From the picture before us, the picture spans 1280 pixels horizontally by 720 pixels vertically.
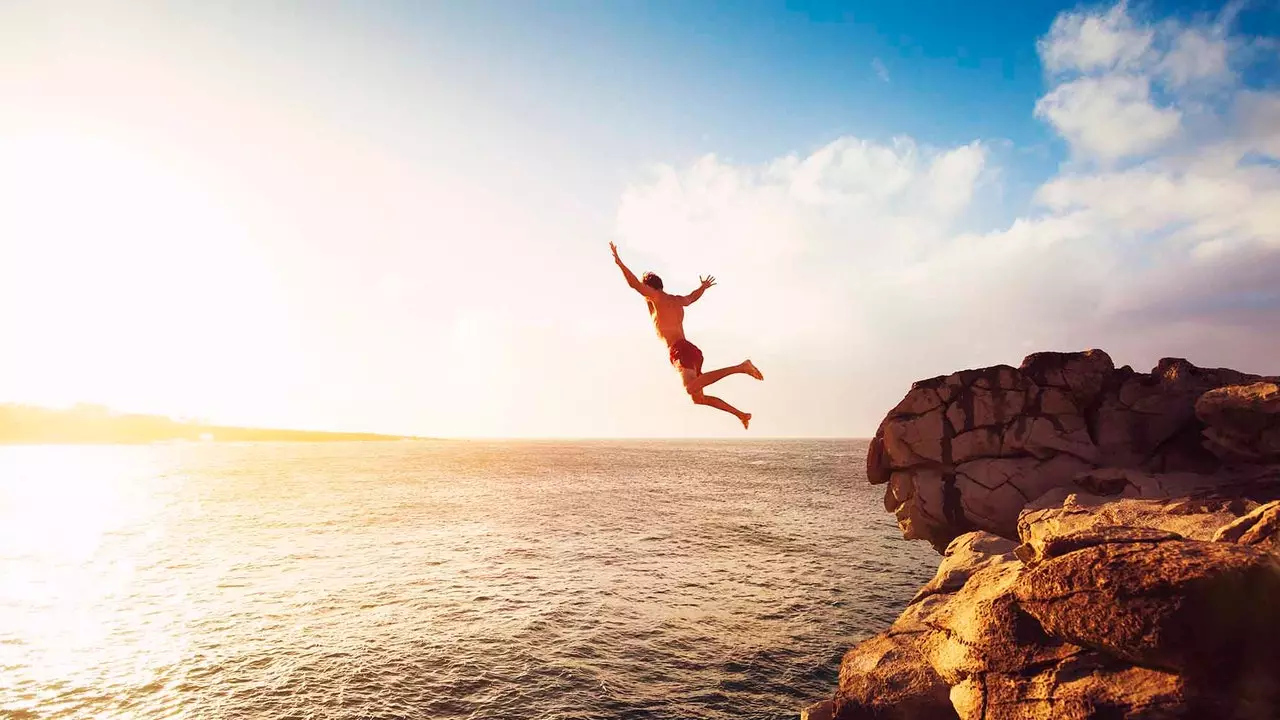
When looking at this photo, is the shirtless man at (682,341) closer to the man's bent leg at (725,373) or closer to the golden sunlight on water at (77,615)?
the man's bent leg at (725,373)

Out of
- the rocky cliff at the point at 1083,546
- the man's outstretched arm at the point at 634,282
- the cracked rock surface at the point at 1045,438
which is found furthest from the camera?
the cracked rock surface at the point at 1045,438

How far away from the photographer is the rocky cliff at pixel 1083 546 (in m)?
5.80

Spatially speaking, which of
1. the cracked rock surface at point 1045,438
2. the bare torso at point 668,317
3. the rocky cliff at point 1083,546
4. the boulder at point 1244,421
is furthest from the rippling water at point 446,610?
→ the boulder at point 1244,421

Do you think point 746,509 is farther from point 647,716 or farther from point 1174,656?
point 1174,656

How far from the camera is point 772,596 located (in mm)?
20219

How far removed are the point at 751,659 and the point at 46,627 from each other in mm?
23544

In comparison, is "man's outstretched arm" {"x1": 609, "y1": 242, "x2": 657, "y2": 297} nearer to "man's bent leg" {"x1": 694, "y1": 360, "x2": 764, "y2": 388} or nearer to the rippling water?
"man's bent leg" {"x1": 694, "y1": 360, "x2": 764, "y2": 388}

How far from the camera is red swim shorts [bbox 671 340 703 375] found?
12.0m

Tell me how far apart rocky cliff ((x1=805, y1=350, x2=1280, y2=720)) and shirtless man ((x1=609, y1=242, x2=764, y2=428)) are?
5603mm

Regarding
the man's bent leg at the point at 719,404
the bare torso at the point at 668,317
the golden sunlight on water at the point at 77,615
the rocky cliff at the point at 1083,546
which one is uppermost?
the bare torso at the point at 668,317

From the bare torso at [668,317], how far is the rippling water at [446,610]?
8.36 meters

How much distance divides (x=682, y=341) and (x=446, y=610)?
44.6 feet

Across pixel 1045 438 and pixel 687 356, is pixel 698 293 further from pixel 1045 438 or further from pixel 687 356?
pixel 1045 438

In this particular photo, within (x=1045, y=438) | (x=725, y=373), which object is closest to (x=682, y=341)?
(x=725, y=373)
